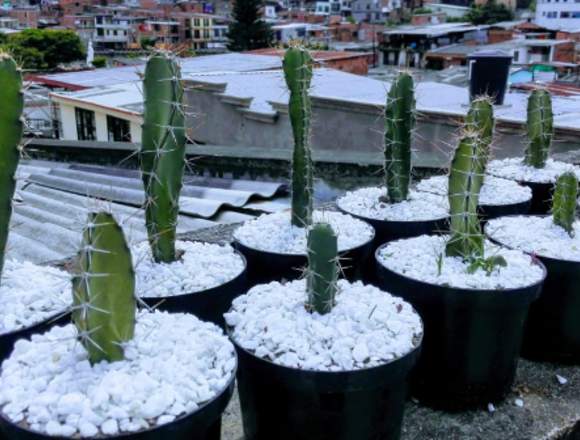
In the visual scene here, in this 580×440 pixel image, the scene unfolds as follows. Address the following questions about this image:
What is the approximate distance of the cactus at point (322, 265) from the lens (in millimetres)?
1569

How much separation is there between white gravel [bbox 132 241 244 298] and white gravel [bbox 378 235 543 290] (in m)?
0.52

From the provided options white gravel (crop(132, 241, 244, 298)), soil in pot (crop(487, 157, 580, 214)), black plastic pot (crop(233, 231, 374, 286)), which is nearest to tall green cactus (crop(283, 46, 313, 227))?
black plastic pot (crop(233, 231, 374, 286))

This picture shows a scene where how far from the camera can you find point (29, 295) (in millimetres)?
1660

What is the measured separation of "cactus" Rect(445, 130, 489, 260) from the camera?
6.31ft

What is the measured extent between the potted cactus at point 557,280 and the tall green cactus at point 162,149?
1.20 metres

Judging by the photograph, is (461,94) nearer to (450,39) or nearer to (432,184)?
(432,184)

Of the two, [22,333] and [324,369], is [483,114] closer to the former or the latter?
[324,369]

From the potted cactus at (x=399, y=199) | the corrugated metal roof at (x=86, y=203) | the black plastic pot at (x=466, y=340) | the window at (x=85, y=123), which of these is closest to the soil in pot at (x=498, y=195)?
the potted cactus at (x=399, y=199)

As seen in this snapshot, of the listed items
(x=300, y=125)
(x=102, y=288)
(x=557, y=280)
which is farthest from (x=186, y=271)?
(x=557, y=280)

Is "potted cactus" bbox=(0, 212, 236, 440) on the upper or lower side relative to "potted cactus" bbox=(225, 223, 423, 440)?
upper

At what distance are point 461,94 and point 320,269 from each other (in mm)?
6396

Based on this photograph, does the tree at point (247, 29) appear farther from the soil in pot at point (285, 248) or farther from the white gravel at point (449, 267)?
the white gravel at point (449, 267)

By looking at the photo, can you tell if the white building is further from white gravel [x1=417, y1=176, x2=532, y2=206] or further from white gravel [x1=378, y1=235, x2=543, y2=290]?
white gravel [x1=378, y1=235, x2=543, y2=290]

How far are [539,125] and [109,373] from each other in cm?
261
